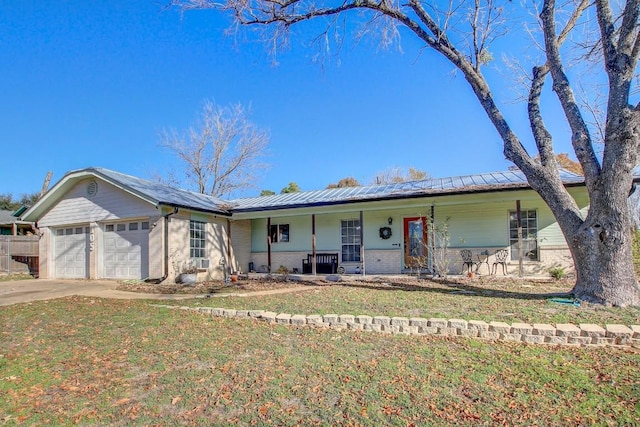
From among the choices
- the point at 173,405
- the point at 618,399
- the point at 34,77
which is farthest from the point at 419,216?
the point at 34,77

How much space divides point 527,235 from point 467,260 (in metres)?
2.23

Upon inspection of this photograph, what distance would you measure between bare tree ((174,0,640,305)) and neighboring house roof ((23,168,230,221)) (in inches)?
248

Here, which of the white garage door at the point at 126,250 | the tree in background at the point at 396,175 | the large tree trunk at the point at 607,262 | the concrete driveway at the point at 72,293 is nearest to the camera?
the large tree trunk at the point at 607,262

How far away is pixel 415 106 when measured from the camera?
14.4 m

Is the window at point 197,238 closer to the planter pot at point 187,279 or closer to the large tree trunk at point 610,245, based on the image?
the planter pot at point 187,279

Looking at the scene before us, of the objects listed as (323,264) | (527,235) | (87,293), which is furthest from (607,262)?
(87,293)

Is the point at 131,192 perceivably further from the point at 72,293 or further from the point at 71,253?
the point at 71,253

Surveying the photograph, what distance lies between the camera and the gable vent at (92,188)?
13.4m

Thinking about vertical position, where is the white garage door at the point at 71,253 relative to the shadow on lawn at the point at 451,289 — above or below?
above

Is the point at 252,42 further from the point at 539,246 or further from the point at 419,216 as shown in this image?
the point at 539,246

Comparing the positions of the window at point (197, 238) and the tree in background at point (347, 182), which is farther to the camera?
the tree in background at point (347, 182)

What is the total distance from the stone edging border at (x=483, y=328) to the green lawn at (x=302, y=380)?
0.25 meters

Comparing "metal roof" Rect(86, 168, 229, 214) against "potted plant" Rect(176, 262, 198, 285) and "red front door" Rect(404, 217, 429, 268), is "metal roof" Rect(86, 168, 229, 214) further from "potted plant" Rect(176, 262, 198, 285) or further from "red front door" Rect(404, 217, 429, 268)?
"red front door" Rect(404, 217, 429, 268)

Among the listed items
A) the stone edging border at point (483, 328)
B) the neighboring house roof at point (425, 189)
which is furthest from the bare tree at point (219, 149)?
the stone edging border at point (483, 328)
